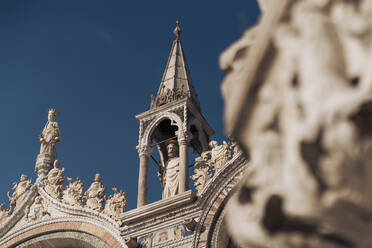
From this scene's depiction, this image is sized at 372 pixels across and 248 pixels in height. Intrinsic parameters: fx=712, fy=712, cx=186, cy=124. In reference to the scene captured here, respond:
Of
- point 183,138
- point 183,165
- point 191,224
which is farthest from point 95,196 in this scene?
point 191,224

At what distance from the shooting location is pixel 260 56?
6.54 ft

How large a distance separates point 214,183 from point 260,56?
10590 millimetres

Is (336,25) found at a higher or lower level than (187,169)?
lower

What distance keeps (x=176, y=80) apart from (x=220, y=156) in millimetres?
3309

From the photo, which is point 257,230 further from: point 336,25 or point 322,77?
point 336,25

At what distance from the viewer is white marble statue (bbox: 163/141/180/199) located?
13.5m

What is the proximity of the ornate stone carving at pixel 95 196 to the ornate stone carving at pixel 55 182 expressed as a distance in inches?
32.7

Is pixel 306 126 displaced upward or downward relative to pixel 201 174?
downward

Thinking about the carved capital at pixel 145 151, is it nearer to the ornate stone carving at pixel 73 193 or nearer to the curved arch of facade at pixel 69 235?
the ornate stone carving at pixel 73 193

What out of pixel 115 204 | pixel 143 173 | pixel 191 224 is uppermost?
pixel 143 173

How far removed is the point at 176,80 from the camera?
15.8 metres

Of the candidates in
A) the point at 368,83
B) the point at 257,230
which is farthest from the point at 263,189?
the point at 368,83

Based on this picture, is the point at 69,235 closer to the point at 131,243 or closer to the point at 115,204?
the point at 115,204

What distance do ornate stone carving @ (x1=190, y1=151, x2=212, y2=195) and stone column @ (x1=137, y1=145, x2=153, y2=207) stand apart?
131 centimetres
